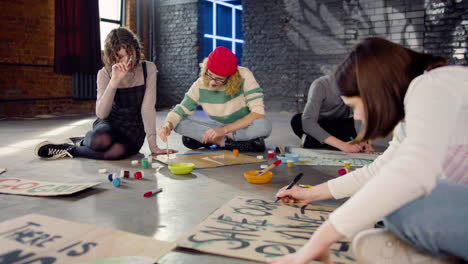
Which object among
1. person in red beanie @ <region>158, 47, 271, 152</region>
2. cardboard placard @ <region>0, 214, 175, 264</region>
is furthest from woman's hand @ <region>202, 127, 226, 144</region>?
cardboard placard @ <region>0, 214, 175, 264</region>

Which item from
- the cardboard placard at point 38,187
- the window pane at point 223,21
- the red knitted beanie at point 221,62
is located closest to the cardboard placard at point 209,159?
the red knitted beanie at point 221,62

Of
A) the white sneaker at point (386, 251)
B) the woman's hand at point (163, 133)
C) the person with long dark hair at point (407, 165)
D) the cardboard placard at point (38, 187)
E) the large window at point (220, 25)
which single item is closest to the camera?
the person with long dark hair at point (407, 165)

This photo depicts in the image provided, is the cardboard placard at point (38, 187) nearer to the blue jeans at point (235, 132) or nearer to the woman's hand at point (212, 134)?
the woman's hand at point (212, 134)

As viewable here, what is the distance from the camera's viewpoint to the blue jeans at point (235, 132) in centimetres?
284

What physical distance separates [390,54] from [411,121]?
165 millimetres

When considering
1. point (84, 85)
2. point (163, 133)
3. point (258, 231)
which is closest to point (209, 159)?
point (163, 133)

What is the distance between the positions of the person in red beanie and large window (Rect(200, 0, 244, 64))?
5.02m

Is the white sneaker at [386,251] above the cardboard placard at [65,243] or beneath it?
above

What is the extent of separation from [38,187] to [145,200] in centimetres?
57

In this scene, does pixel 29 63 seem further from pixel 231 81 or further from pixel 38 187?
pixel 38 187

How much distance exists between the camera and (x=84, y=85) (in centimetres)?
651

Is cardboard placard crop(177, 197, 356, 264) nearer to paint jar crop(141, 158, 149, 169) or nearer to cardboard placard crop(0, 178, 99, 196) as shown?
cardboard placard crop(0, 178, 99, 196)

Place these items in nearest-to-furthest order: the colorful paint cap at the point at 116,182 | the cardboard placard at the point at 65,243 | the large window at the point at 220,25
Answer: the cardboard placard at the point at 65,243, the colorful paint cap at the point at 116,182, the large window at the point at 220,25

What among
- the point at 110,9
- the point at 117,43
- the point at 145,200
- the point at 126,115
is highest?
the point at 110,9
